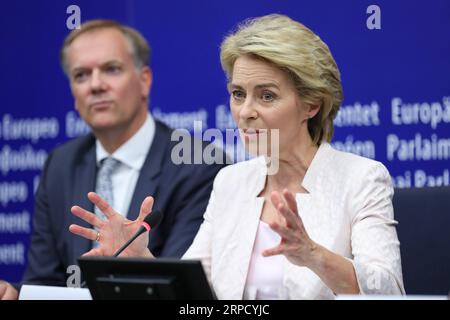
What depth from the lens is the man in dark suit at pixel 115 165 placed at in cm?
333

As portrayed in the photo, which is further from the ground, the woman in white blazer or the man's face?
the man's face

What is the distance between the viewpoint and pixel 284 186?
2.60 m

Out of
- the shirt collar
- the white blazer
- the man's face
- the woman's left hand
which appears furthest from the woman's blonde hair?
the man's face

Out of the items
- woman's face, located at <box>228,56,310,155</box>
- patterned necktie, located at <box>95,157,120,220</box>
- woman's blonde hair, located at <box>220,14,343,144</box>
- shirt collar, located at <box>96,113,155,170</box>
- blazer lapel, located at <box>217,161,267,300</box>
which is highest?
woman's blonde hair, located at <box>220,14,343,144</box>

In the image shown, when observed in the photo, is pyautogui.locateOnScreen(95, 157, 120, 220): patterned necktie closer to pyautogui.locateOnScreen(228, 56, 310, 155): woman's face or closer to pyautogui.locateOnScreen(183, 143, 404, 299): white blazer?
pyautogui.locateOnScreen(183, 143, 404, 299): white blazer

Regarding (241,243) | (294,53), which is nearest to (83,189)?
(241,243)

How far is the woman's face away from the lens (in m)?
2.51

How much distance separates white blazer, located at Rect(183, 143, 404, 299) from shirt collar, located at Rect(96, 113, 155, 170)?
0.88 metres

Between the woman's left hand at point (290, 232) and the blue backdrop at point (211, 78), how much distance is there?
5.33 feet

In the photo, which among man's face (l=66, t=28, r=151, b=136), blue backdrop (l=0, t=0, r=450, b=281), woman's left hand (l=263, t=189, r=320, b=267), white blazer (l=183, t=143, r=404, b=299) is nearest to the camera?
woman's left hand (l=263, t=189, r=320, b=267)

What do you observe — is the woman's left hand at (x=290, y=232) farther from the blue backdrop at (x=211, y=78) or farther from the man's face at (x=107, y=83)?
the man's face at (x=107, y=83)

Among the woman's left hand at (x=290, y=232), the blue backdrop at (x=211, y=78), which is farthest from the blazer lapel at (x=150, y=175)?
the woman's left hand at (x=290, y=232)

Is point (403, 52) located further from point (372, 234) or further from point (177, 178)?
point (372, 234)
